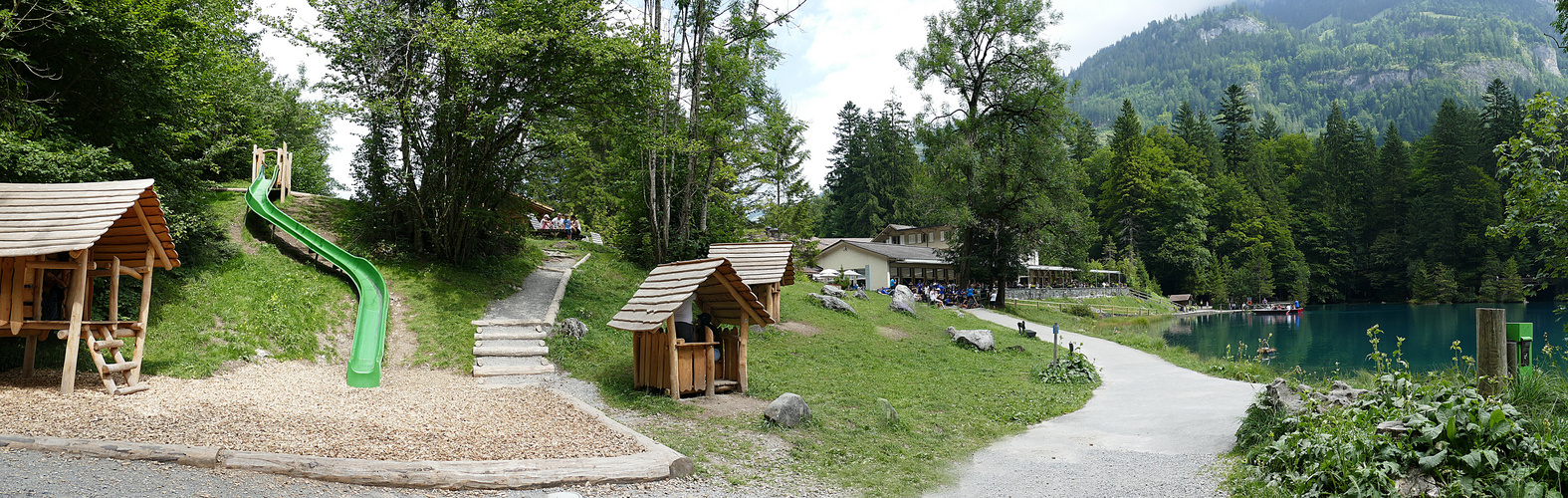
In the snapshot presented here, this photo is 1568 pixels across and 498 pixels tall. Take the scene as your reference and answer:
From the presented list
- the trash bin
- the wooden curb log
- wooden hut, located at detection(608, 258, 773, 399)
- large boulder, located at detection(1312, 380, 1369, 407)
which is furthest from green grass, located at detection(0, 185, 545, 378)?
the trash bin

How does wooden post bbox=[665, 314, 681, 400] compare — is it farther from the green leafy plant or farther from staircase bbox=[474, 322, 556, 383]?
the green leafy plant

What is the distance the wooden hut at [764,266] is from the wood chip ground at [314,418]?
744 centimetres

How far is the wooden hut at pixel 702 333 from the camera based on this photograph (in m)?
10.0

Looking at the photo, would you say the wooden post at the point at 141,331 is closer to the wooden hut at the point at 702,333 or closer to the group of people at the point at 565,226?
the wooden hut at the point at 702,333

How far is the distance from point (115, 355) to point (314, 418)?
318 centimetres

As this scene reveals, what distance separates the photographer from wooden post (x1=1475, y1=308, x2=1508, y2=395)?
21.2 ft

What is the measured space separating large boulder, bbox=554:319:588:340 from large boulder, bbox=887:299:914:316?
1195cm

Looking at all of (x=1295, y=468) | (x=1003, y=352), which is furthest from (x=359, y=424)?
(x=1003, y=352)

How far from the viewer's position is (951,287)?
137 feet

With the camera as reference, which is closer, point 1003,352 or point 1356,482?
point 1356,482

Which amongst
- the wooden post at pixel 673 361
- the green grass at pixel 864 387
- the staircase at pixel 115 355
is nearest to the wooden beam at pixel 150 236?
the staircase at pixel 115 355

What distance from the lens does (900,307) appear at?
2408 cm

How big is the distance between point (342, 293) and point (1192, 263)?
5978 centimetres

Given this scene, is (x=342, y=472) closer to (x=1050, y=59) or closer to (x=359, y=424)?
(x=359, y=424)
